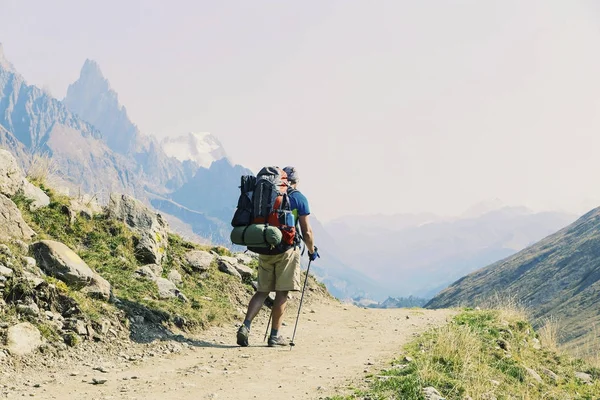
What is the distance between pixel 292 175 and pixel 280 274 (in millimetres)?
2160

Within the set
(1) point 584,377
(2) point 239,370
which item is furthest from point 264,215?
(1) point 584,377

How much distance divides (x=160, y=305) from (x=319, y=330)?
4.44 metres

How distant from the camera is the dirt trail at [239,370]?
22.4 feet

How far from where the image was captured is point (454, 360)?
9250mm

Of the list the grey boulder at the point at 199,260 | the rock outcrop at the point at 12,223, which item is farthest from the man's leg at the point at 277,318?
the rock outcrop at the point at 12,223

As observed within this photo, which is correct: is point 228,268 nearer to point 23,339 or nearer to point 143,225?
point 143,225

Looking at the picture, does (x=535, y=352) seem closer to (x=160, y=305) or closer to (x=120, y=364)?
(x=160, y=305)

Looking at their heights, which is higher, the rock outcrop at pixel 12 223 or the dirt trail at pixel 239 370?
the rock outcrop at pixel 12 223

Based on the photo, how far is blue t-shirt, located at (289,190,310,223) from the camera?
10078 mm

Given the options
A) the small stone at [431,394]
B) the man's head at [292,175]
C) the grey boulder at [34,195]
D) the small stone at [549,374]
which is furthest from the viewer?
the small stone at [549,374]

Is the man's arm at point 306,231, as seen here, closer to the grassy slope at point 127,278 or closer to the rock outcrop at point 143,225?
the grassy slope at point 127,278

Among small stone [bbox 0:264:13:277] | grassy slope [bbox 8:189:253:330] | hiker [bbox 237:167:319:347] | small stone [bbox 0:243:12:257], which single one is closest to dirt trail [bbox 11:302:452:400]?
hiker [bbox 237:167:319:347]

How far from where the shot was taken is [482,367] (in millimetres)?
9688

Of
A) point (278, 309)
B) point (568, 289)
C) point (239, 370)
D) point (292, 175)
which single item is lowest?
point (239, 370)
